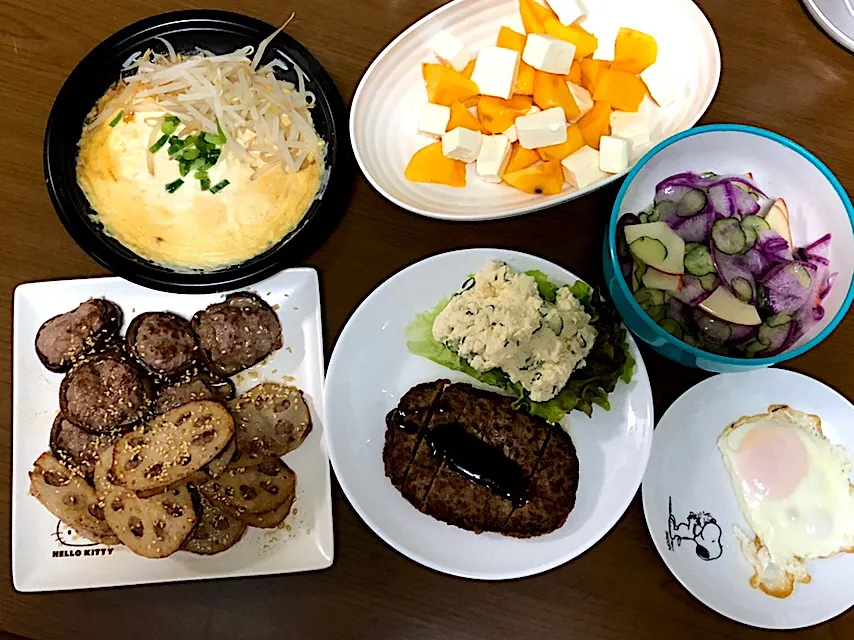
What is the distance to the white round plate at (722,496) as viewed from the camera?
1733 millimetres

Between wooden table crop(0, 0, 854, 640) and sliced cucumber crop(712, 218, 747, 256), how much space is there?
1.09ft

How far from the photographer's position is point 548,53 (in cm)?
165

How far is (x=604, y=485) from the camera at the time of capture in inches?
68.0

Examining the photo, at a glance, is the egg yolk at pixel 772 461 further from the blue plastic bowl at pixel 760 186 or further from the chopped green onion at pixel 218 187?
the chopped green onion at pixel 218 187

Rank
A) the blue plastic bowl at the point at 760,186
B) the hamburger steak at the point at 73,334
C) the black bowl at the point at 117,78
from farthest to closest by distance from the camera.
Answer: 1. the hamburger steak at the point at 73,334
2. the black bowl at the point at 117,78
3. the blue plastic bowl at the point at 760,186

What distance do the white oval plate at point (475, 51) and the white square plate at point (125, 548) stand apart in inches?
14.5

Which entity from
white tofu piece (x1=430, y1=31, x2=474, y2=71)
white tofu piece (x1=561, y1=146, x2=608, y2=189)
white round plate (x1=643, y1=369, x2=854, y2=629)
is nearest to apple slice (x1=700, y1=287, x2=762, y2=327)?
white round plate (x1=643, y1=369, x2=854, y2=629)

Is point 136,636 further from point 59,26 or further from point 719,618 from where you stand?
point 59,26

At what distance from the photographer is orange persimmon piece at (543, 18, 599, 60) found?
172cm

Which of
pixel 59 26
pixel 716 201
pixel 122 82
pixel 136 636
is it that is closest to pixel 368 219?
pixel 122 82

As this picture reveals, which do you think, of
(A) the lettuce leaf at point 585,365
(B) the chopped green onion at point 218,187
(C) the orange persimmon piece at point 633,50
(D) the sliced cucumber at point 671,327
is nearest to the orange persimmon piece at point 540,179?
(A) the lettuce leaf at point 585,365

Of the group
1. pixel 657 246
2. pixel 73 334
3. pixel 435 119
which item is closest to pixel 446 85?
pixel 435 119

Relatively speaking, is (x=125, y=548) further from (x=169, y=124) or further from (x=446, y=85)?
(x=446, y=85)

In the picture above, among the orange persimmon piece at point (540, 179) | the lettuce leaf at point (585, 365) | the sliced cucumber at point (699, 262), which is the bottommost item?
the lettuce leaf at point (585, 365)
